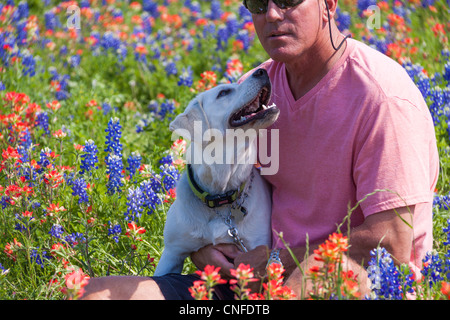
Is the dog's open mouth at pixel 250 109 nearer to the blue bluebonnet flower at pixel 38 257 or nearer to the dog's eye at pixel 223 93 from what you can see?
the dog's eye at pixel 223 93

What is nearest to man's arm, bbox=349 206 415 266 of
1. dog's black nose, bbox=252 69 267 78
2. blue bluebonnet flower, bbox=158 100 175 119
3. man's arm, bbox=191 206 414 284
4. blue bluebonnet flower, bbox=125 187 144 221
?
man's arm, bbox=191 206 414 284

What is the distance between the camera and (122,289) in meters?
2.98

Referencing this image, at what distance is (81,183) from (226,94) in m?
1.07

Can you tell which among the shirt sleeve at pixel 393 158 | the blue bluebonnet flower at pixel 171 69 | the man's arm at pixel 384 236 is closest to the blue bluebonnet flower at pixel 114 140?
the man's arm at pixel 384 236

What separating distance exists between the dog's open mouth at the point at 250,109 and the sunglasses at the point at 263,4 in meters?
0.41

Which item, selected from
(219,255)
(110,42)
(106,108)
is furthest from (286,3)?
(110,42)

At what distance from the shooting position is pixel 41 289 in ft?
10.7

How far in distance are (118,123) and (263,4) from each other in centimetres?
170

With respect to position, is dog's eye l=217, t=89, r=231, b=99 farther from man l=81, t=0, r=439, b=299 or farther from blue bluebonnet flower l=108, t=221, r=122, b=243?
blue bluebonnet flower l=108, t=221, r=122, b=243

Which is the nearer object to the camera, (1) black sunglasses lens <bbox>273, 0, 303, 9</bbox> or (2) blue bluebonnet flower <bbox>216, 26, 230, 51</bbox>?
(1) black sunglasses lens <bbox>273, 0, 303, 9</bbox>

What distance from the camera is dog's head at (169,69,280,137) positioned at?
323 centimetres

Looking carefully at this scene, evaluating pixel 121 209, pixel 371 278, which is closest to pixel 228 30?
pixel 121 209

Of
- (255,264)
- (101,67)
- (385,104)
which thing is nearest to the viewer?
(385,104)
